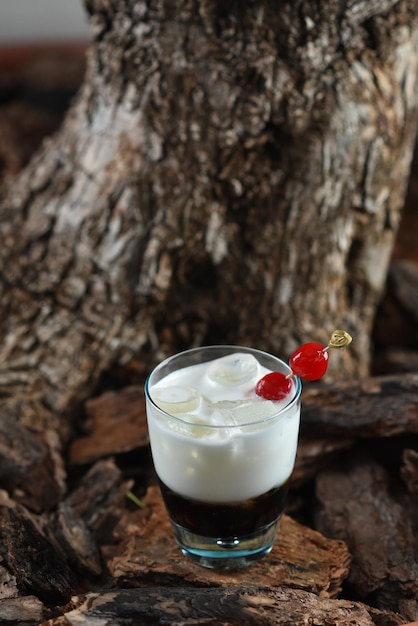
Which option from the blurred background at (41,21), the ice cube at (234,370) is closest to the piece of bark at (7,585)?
the ice cube at (234,370)

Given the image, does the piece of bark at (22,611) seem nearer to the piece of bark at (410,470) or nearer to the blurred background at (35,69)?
the piece of bark at (410,470)

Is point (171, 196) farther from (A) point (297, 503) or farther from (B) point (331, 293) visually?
(A) point (297, 503)

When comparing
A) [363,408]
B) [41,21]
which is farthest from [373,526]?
[41,21]

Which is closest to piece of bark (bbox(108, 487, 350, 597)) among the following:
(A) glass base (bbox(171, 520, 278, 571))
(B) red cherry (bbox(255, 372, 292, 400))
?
(A) glass base (bbox(171, 520, 278, 571))

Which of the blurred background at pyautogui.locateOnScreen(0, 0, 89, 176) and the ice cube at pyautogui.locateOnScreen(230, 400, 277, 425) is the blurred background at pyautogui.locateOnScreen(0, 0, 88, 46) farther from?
the ice cube at pyautogui.locateOnScreen(230, 400, 277, 425)

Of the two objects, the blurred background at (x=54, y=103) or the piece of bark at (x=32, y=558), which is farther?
the blurred background at (x=54, y=103)

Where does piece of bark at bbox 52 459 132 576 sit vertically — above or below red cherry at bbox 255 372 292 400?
below
